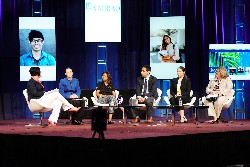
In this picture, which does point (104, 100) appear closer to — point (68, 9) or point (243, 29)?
point (68, 9)

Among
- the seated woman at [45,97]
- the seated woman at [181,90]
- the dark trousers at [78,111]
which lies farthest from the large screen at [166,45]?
the seated woman at [45,97]

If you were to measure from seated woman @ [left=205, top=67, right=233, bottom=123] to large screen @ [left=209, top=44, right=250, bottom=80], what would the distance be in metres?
1.46

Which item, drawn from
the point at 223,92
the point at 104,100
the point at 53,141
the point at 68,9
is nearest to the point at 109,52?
the point at 68,9

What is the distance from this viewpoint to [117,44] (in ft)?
47.2

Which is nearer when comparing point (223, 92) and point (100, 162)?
point (100, 162)

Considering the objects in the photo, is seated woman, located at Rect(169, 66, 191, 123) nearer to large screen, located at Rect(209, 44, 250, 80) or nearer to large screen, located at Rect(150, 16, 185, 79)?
large screen, located at Rect(150, 16, 185, 79)

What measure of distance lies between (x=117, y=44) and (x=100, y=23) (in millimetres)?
1044

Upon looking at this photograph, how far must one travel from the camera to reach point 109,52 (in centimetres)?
1442

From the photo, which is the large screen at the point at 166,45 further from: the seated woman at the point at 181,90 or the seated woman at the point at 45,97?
the seated woman at the point at 45,97

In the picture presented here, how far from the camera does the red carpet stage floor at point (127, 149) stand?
7414 mm

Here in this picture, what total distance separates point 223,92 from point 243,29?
3.19 m

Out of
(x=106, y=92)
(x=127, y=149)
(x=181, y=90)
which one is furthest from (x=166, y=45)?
(x=127, y=149)

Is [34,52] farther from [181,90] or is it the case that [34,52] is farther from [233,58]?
[233,58]

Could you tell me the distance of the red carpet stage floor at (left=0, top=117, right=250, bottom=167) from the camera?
7.41m
